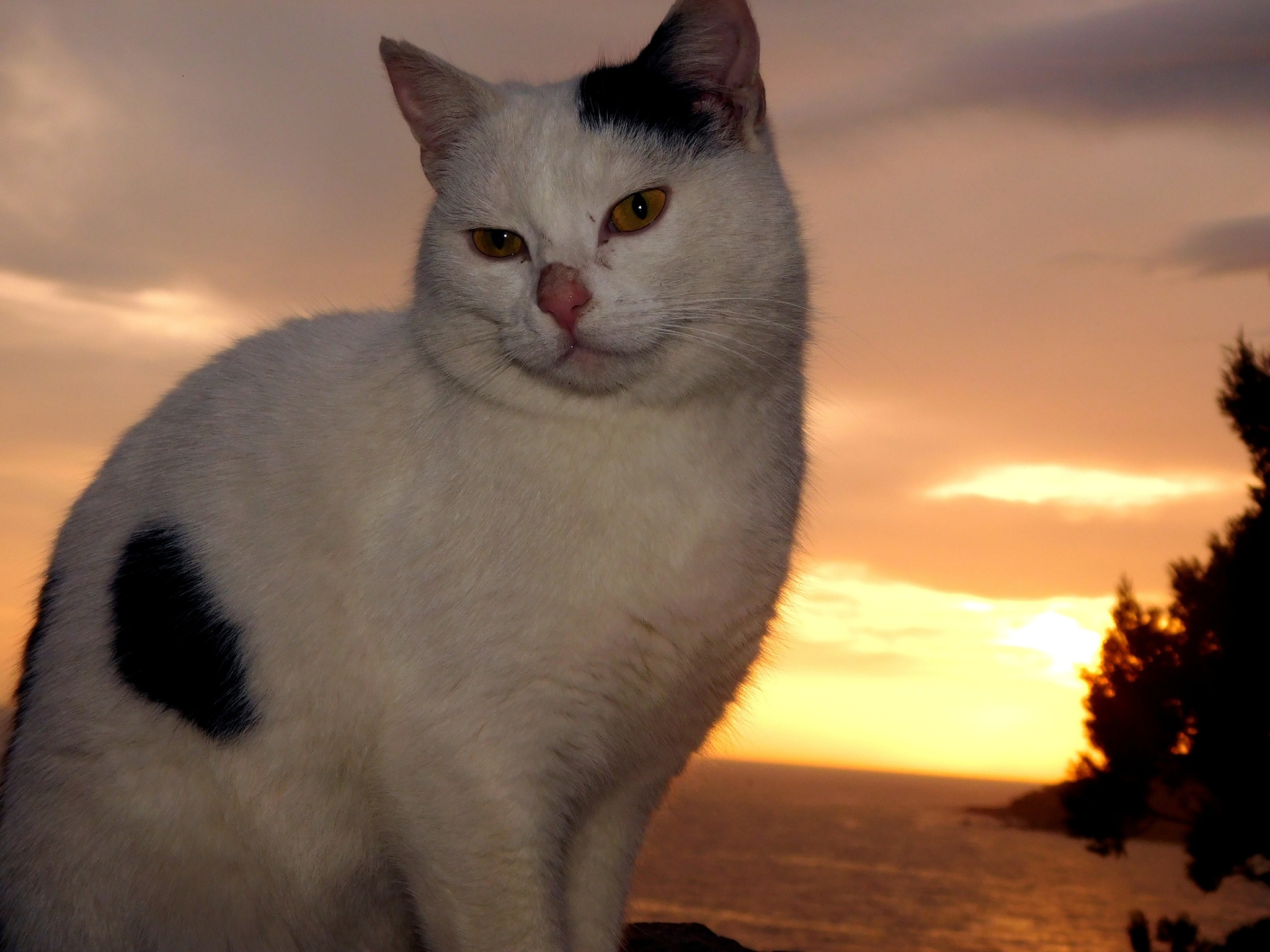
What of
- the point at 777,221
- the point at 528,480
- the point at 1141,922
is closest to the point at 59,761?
the point at 528,480

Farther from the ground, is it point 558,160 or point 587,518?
point 558,160

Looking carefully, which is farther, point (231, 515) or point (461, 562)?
point (231, 515)

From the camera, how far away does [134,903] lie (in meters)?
3.19

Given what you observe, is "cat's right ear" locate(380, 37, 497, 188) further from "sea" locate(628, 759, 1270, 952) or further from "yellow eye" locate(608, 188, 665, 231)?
"sea" locate(628, 759, 1270, 952)

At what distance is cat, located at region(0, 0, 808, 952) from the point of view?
2.86 m

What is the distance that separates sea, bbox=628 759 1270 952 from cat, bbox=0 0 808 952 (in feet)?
125

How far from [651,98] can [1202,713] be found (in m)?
12.4

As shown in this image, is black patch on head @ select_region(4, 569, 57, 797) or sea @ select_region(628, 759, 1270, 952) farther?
sea @ select_region(628, 759, 1270, 952)

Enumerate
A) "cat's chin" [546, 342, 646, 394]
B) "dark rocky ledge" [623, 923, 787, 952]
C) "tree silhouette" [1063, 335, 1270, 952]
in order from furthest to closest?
"tree silhouette" [1063, 335, 1270, 952] → "dark rocky ledge" [623, 923, 787, 952] → "cat's chin" [546, 342, 646, 394]

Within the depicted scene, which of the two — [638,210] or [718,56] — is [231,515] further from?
[718,56]

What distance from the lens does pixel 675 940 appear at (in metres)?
5.16

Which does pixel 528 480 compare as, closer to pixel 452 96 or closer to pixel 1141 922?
pixel 452 96

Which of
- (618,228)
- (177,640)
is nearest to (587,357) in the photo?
(618,228)

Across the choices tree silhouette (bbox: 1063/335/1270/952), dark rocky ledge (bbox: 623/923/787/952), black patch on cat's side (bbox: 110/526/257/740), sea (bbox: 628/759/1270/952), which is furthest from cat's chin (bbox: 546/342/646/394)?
sea (bbox: 628/759/1270/952)
